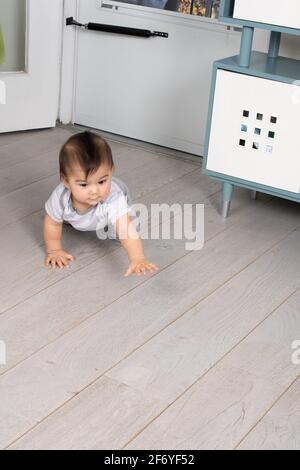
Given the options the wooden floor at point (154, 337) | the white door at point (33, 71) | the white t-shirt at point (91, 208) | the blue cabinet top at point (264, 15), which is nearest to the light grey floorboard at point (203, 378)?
the wooden floor at point (154, 337)

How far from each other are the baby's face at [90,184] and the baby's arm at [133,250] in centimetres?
9

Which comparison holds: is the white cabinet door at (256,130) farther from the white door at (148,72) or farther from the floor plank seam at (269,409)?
the floor plank seam at (269,409)

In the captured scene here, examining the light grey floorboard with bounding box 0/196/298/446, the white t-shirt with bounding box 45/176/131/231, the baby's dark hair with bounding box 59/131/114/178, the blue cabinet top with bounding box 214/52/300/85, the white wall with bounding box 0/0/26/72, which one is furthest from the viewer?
the white wall with bounding box 0/0/26/72

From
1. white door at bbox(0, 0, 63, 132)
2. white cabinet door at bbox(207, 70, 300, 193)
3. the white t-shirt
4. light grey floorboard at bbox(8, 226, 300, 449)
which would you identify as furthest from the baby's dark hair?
white door at bbox(0, 0, 63, 132)

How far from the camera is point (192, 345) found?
5.12 ft

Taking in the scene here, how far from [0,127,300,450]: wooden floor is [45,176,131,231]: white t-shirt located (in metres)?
0.11

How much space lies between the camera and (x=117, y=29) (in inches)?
104

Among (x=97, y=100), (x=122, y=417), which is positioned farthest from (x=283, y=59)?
(x=122, y=417)

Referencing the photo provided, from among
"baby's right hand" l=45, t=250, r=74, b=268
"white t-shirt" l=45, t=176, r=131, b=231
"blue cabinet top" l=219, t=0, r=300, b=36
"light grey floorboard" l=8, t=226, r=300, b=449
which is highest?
"blue cabinet top" l=219, t=0, r=300, b=36

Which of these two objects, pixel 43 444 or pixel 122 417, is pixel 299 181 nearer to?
pixel 122 417

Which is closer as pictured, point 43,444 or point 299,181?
point 43,444

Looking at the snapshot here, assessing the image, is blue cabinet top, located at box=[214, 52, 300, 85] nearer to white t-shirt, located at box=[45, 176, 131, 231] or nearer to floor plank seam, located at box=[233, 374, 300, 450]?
white t-shirt, located at box=[45, 176, 131, 231]

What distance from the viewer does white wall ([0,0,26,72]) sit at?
8.68ft

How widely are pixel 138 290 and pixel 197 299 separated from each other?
14cm
